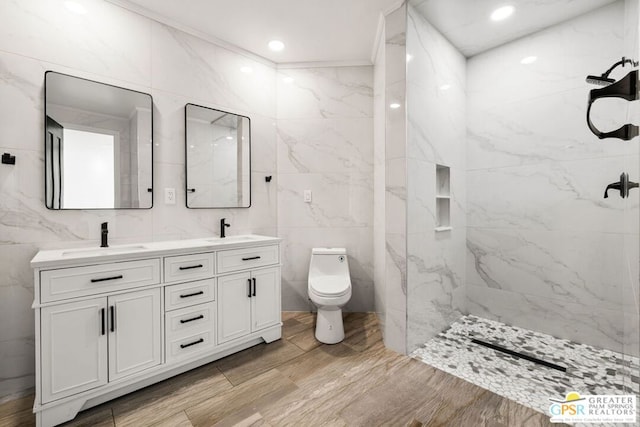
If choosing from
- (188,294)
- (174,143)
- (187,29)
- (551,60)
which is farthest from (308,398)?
(551,60)

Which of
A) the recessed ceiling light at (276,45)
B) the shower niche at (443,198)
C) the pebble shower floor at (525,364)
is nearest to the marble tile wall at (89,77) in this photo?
the recessed ceiling light at (276,45)

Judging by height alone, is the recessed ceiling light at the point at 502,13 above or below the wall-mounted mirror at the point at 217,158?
above

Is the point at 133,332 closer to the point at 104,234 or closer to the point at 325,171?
the point at 104,234

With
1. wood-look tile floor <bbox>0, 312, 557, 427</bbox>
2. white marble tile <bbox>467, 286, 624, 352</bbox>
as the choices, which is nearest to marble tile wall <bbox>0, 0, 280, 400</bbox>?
wood-look tile floor <bbox>0, 312, 557, 427</bbox>

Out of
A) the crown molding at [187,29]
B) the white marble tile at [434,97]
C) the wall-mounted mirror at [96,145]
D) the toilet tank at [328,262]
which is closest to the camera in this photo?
the wall-mounted mirror at [96,145]

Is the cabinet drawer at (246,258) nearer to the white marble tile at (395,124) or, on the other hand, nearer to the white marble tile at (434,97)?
the white marble tile at (395,124)

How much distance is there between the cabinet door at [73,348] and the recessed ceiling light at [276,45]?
94.1 inches

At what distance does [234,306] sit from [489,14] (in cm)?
297

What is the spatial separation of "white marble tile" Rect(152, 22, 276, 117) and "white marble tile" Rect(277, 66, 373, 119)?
0.15 metres

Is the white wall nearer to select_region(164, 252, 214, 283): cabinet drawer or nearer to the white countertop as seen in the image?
the white countertop

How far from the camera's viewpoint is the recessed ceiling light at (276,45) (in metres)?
2.50

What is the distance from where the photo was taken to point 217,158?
243 cm

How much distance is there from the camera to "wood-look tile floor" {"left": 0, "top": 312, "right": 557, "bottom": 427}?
1.45 m

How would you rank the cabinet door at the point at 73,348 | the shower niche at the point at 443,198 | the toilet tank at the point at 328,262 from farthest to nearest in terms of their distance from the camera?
the toilet tank at the point at 328,262
the shower niche at the point at 443,198
the cabinet door at the point at 73,348
